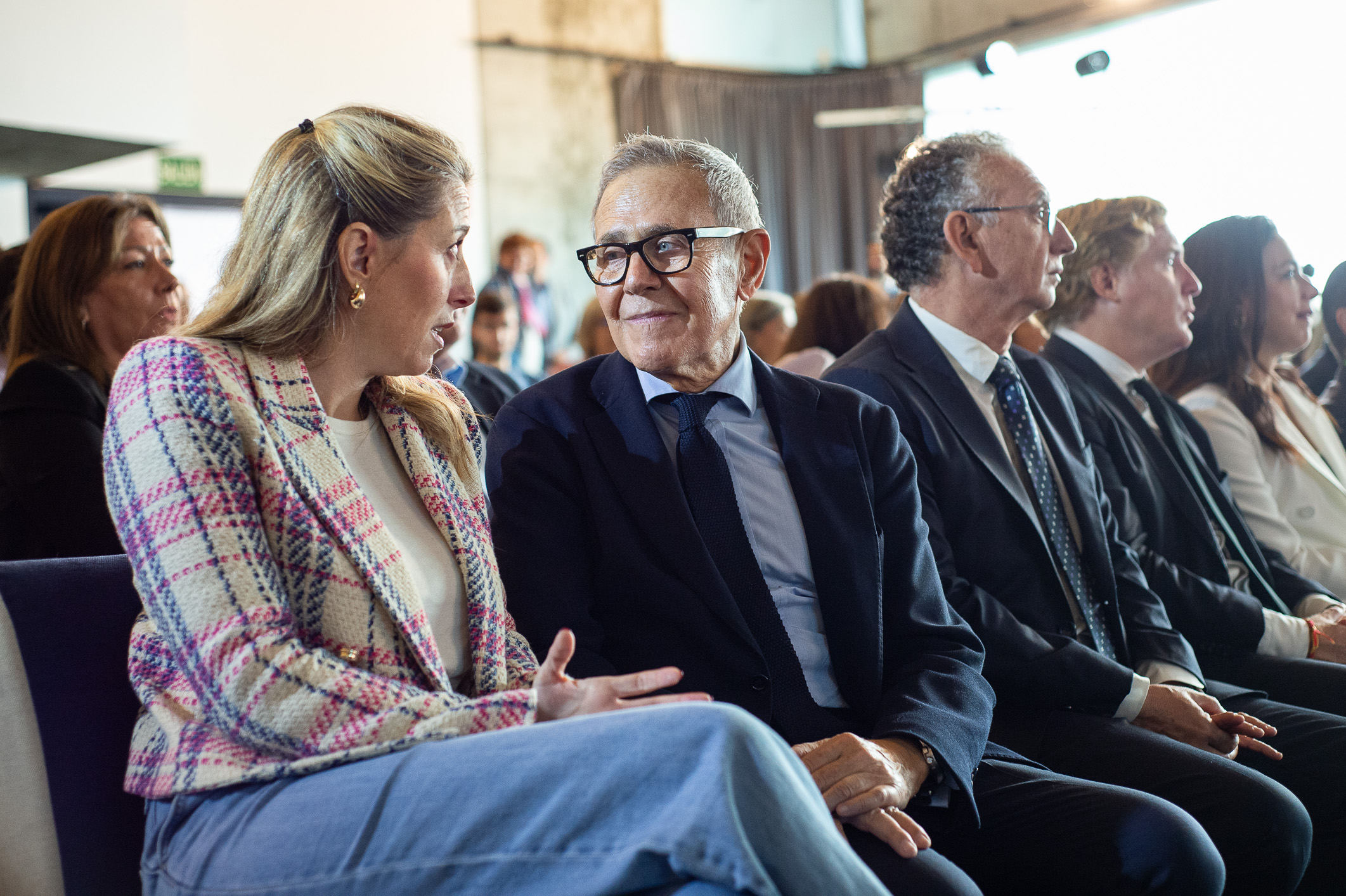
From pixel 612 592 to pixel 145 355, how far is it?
687mm

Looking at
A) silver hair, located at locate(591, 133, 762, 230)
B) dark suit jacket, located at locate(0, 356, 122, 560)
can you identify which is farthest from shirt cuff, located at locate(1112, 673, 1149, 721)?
dark suit jacket, located at locate(0, 356, 122, 560)

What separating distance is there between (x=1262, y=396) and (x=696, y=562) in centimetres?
216

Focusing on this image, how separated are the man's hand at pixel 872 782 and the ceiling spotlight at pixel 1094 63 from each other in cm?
614

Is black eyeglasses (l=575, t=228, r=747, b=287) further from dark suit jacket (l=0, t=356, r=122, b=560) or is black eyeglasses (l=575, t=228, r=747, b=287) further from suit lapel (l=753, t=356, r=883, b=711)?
dark suit jacket (l=0, t=356, r=122, b=560)

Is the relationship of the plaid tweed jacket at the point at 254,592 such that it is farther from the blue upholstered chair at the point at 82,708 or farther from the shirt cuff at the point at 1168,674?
the shirt cuff at the point at 1168,674

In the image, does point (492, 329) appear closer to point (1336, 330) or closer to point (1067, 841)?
point (1336, 330)

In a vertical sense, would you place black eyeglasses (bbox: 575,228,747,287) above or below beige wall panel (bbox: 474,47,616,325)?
below

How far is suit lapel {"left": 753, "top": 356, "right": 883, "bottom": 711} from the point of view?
163cm

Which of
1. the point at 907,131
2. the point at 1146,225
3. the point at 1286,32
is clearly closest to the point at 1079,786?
the point at 1146,225

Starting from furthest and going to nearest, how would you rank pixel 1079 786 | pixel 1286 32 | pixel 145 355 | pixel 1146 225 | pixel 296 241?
pixel 1286 32 < pixel 1146 225 < pixel 1079 786 < pixel 296 241 < pixel 145 355

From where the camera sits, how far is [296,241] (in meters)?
1.41

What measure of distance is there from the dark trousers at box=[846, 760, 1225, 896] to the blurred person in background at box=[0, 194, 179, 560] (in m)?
1.62

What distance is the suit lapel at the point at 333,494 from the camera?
1295mm

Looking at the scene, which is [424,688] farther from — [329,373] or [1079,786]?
[1079,786]
